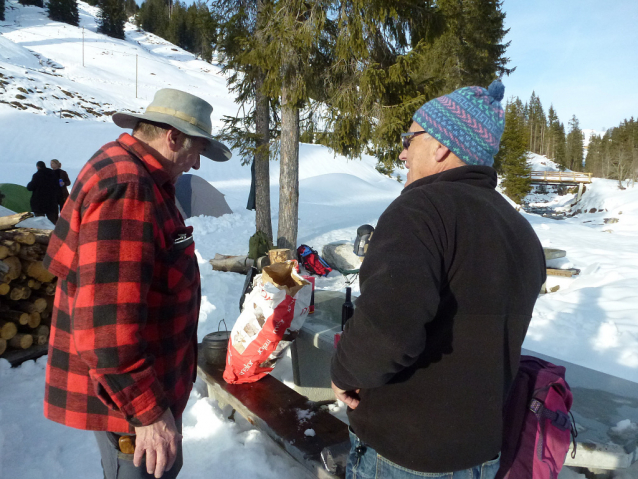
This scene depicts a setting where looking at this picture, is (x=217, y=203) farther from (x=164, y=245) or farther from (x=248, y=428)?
(x=164, y=245)

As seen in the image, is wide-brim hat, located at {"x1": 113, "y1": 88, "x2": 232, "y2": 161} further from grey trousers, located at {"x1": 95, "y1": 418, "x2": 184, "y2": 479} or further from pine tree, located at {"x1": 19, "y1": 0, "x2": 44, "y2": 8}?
pine tree, located at {"x1": 19, "y1": 0, "x2": 44, "y2": 8}

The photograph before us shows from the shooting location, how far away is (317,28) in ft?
23.3

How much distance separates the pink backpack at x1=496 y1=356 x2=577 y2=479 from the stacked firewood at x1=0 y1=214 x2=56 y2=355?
4323mm

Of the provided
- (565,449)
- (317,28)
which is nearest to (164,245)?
(565,449)

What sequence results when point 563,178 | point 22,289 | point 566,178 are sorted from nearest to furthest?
point 22,289
point 566,178
point 563,178

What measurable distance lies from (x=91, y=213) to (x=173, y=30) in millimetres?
80970

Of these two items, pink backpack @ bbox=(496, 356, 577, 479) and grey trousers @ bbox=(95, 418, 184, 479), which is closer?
pink backpack @ bbox=(496, 356, 577, 479)

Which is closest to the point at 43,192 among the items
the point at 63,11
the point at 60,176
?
the point at 60,176

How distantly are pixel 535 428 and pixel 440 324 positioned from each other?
0.67m

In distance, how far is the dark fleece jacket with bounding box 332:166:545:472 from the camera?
1071 mm

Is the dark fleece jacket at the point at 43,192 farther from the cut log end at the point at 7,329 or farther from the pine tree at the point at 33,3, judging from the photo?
the pine tree at the point at 33,3

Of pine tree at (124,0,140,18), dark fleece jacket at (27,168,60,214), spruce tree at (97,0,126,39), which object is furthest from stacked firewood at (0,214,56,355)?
pine tree at (124,0,140,18)

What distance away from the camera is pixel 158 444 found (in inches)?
54.6

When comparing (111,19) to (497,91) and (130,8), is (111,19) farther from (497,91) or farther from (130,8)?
(497,91)
